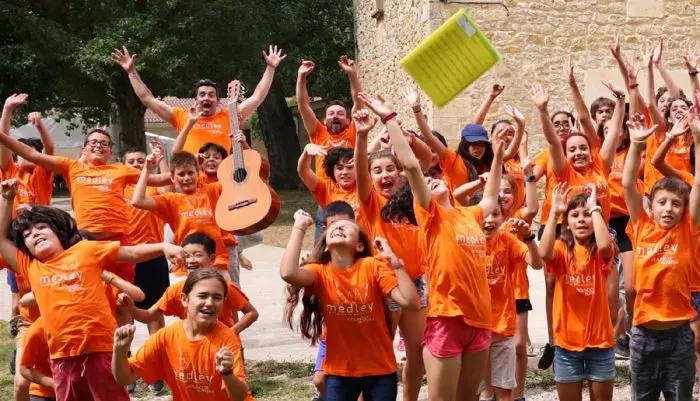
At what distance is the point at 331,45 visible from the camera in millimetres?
27750

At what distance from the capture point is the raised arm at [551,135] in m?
6.78

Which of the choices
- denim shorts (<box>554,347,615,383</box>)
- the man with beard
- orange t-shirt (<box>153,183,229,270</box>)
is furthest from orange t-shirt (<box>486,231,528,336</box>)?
the man with beard

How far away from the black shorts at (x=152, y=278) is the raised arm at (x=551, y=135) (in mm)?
3211

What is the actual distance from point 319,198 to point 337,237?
1599 millimetres

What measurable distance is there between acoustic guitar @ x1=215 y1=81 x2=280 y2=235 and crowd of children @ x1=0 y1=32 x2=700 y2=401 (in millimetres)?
156

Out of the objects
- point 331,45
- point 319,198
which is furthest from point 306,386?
point 331,45

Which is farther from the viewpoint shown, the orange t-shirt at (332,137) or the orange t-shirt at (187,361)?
the orange t-shirt at (332,137)

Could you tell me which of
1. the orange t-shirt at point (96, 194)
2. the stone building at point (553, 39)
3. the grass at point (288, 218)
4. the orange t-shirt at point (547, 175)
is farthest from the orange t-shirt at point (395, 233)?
the grass at point (288, 218)

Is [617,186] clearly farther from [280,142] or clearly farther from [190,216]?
[280,142]

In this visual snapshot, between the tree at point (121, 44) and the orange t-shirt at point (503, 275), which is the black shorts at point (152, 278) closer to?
the orange t-shirt at point (503, 275)

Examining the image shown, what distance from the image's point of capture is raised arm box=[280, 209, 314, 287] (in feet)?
16.6

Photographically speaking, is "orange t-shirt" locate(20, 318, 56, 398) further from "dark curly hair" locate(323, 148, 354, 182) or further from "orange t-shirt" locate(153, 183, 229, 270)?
"dark curly hair" locate(323, 148, 354, 182)

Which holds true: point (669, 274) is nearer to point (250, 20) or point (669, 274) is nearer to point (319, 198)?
point (319, 198)

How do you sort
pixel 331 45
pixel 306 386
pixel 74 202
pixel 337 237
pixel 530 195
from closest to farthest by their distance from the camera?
pixel 337 237, pixel 530 195, pixel 306 386, pixel 74 202, pixel 331 45
